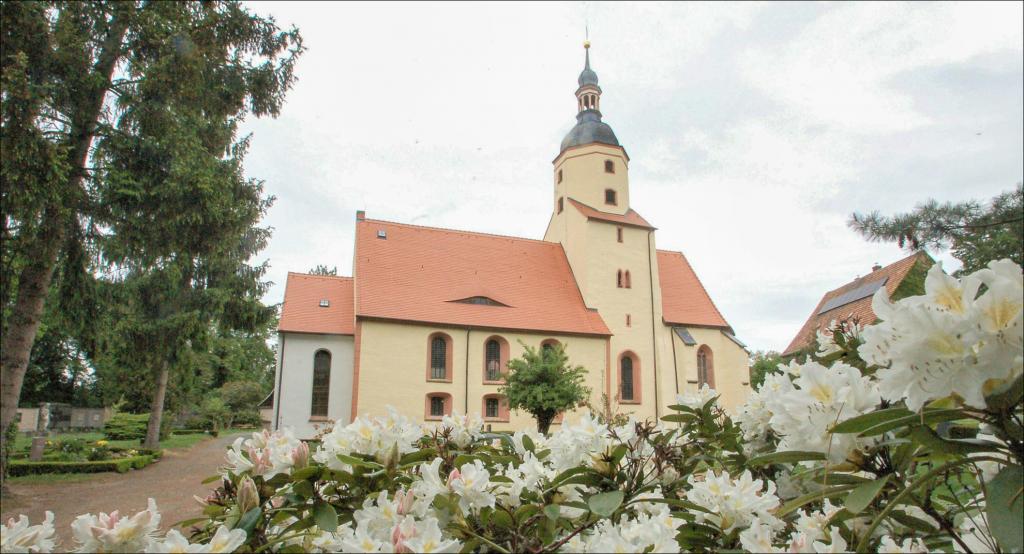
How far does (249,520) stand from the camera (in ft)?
4.04

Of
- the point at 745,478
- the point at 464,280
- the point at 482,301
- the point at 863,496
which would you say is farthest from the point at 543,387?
the point at 863,496

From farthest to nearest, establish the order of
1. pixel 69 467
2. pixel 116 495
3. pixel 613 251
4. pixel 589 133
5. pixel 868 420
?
pixel 589 133, pixel 613 251, pixel 69 467, pixel 116 495, pixel 868 420

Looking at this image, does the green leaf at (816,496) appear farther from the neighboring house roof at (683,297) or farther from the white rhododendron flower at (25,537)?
the neighboring house roof at (683,297)

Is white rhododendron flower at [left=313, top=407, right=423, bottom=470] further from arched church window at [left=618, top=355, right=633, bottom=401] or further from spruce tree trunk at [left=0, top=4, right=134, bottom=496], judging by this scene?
arched church window at [left=618, top=355, right=633, bottom=401]

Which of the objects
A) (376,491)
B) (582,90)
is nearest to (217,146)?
(376,491)

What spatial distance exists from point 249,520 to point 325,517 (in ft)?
0.51

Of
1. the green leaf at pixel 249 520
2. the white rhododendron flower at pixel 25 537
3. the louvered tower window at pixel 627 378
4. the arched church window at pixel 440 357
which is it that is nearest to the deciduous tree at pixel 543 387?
the arched church window at pixel 440 357

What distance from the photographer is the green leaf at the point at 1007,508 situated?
2.71 ft

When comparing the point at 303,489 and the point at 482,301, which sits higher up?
the point at 482,301

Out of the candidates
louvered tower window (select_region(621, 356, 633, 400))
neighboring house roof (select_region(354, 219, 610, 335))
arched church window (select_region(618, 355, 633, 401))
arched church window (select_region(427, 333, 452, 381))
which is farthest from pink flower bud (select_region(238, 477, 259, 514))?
louvered tower window (select_region(621, 356, 633, 400))

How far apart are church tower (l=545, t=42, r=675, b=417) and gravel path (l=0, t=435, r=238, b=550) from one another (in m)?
14.6

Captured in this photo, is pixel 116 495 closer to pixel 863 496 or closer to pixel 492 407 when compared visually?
pixel 492 407

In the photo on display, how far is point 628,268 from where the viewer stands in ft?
82.1

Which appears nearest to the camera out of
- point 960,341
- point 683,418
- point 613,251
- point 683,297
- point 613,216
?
point 960,341
